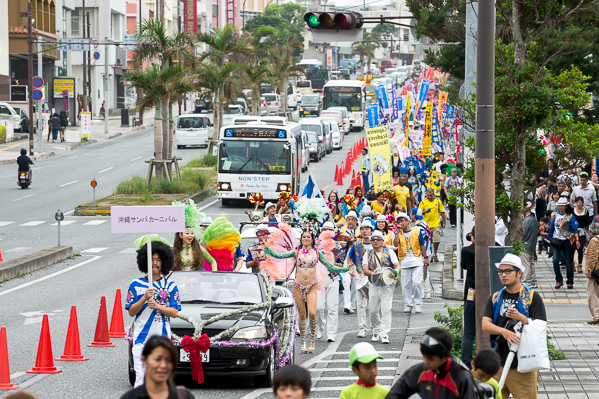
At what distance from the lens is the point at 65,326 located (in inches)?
662

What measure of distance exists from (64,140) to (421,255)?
155 feet

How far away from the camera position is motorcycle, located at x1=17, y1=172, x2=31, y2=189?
3925 cm

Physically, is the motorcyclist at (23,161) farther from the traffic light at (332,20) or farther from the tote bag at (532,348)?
the tote bag at (532,348)

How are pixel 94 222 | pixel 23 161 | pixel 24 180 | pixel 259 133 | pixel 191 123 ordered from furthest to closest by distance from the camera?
pixel 191 123 → pixel 24 180 → pixel 23 161 → pixel 259 133 → pixel 94 222

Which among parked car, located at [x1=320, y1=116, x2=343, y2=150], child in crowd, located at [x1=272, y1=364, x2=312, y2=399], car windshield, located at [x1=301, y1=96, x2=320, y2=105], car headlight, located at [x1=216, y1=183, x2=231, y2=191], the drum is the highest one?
car windshield, located at [x1=301, y1=96, x2=320, y2=105]

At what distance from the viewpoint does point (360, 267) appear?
52.7ft

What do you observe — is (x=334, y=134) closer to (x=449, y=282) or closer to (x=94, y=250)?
(x=94, y=250)

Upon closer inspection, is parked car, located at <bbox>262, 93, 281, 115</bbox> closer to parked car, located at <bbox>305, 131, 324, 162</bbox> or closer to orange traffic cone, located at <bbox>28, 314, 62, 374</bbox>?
parked car, located at <bbox>305, 131, 324, 162</bbox>

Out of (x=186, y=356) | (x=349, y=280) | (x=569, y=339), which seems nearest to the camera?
(x=186, y=356)

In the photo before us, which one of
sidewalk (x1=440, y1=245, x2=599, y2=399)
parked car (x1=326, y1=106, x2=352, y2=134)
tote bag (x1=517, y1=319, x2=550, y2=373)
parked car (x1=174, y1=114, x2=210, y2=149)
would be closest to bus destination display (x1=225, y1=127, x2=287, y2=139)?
sidewalk (x1=440, y1=245, x2=599, y2=399)

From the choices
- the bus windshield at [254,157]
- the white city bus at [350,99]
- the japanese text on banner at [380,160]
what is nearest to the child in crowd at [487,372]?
the japanese text on banner at [380,160]

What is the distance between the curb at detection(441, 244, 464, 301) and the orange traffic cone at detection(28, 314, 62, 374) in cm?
890

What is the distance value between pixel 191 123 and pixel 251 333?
48.3 meters

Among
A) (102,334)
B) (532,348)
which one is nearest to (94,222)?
(102,334)
